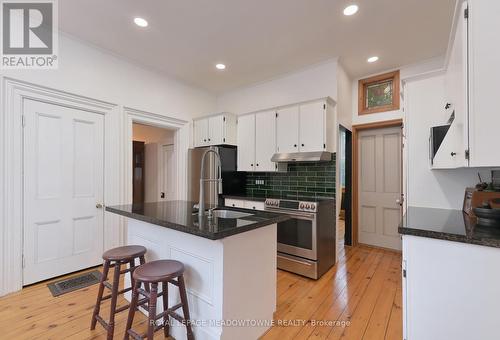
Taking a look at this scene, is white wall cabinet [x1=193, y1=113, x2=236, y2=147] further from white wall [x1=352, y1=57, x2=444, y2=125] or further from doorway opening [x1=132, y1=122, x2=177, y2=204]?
white wall [x1=352, y1=57, x2=444, y2=125]

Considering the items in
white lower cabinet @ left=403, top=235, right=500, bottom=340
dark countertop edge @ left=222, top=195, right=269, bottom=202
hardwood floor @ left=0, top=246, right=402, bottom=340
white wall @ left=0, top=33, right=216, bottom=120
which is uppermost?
white wall @ left=0, top=33, right=216, bottom=120

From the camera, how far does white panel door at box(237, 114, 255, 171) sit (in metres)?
3.98

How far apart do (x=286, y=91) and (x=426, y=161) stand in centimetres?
237

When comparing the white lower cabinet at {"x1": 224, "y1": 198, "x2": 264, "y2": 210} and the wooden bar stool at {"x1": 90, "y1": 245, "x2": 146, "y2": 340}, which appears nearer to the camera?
the wooden bar stool at {"x1": 90, "y1": 245, "x2": 146, "y2": 340}

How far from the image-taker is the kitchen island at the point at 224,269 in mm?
1546

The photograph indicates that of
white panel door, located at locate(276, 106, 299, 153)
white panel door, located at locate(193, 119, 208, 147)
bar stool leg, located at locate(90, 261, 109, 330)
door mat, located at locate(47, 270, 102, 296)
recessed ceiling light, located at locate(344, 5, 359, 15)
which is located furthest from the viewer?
white panel door, located at locate(193, 119, 208, 147)

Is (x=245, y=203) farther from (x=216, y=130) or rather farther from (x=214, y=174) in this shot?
(x=216, y=130)

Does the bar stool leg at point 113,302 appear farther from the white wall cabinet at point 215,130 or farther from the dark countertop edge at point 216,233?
the white wall cabinet at point 215,130

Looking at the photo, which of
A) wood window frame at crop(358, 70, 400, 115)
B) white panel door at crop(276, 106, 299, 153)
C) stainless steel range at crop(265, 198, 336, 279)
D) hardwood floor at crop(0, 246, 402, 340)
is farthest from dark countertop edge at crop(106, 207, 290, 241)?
wood window frame at crop(358, 70, 400, 115)

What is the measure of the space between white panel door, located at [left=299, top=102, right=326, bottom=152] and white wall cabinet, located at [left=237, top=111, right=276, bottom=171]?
49 cm

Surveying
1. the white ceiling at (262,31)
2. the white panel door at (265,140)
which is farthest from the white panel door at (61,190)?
the white panel door at (265,140)

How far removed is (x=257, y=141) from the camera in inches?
154

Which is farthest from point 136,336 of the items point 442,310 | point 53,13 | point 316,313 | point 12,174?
point 53,13

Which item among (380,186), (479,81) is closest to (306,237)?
(380,186)
